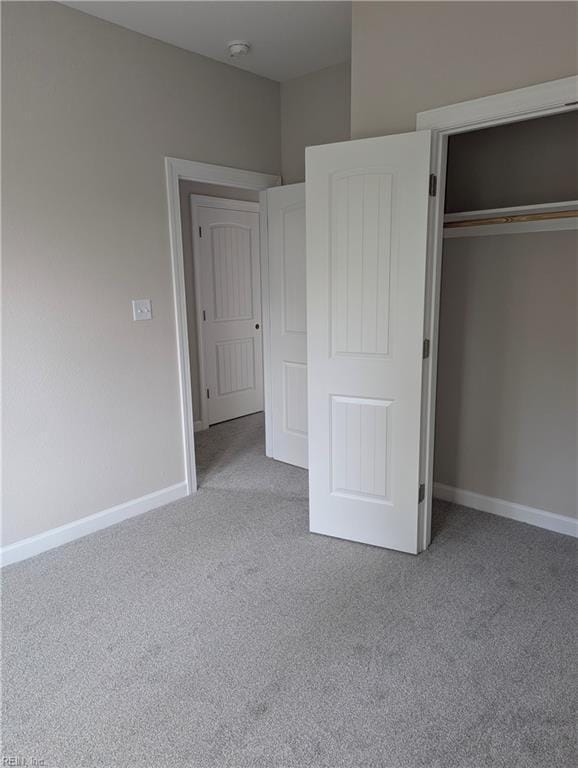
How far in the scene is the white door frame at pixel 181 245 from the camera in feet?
10.7

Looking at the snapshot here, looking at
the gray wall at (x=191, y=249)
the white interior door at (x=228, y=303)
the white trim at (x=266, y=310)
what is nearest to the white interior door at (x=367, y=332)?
the white trim at (x=266, y=310)

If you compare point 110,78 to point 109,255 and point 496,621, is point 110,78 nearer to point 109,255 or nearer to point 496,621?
point 109,255

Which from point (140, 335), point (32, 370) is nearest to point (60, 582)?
point (32, 370)

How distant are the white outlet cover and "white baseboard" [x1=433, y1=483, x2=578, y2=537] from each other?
2157mm

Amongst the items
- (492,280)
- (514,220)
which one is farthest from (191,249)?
(514,220)

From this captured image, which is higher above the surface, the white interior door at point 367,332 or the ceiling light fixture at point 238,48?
the ceiling light fixture at point 238,48

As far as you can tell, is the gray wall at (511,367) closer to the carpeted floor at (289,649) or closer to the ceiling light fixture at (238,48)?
the carpeted floor at (289,649)

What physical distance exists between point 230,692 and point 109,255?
231cm

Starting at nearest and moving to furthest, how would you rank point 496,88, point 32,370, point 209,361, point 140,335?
1. point 496,88
2. point 32,370
3. point 140,335
4. point 209,361

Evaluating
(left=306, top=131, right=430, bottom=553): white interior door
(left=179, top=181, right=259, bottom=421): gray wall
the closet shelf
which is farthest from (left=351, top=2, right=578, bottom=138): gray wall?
(left=179, top=181, right=259, bottom=421): gray wall

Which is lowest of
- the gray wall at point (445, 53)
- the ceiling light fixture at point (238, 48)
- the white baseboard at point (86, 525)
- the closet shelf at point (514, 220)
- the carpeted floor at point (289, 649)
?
the carpeted floor at point (289, 649)

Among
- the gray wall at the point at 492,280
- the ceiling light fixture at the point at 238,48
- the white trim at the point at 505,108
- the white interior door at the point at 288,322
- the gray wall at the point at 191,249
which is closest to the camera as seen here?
the white trim at the point at 505,108

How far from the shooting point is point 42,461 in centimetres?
284

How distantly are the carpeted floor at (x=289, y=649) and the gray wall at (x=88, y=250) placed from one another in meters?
0.49
